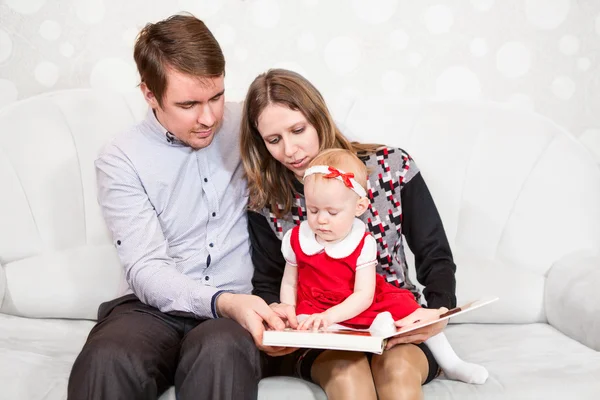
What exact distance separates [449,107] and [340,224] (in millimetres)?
843

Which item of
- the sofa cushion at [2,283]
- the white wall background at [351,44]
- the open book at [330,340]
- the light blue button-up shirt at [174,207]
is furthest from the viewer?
the white wall background at [351,44]

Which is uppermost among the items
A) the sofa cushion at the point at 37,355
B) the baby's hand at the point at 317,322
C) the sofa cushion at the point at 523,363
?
the baby's hand at the point at 317,322

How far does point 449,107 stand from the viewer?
233 cm

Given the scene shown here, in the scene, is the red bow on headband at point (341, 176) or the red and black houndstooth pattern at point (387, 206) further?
the red and black houndstooth pattern at point (387, 206)

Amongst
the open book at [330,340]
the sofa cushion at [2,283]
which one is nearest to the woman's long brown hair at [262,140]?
the open book at [330,340]

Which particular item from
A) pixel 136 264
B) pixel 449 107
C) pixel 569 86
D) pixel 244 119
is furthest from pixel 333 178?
pixel 569 86

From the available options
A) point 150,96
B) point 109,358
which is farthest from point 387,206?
point 109,358

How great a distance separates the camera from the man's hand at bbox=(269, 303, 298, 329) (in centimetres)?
165

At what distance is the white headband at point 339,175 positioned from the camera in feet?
5.42

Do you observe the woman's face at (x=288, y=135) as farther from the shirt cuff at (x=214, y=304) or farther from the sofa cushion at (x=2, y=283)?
the sofa cushion at (x=2, y=283)

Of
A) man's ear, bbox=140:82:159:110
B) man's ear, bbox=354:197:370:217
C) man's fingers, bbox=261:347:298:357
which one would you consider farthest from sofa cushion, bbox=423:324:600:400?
man's ear, bbox=140:82:159:110

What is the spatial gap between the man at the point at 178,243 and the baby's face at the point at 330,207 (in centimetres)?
23

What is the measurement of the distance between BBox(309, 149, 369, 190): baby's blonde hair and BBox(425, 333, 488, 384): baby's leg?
0.42m

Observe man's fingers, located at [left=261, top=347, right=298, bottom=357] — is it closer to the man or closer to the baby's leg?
the man
